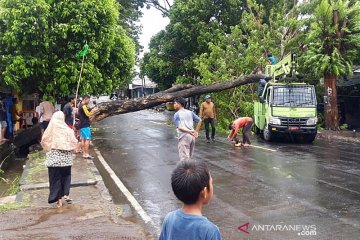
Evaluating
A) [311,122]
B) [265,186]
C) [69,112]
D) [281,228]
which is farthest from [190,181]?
[311,122]

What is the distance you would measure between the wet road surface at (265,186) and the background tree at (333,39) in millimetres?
5885

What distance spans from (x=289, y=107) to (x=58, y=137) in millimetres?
11524

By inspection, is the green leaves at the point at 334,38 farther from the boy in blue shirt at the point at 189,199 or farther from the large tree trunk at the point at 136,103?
the boy in blue shirt at the point at 189,199

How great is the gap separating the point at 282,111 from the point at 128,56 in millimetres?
6610

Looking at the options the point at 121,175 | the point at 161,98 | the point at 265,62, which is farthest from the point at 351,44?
the point at 121,175

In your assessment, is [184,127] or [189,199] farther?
[184,127]

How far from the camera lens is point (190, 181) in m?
2.89

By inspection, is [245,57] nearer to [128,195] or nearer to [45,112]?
[45,112]

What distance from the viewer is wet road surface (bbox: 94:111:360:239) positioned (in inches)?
254

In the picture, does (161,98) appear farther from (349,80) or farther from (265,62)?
(349,80)

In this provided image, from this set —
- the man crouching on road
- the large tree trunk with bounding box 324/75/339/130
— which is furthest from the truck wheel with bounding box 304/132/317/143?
the man crouching on road

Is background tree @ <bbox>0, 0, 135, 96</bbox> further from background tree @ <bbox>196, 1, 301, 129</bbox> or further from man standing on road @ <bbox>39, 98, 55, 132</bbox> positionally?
background tree @ <bbox>196, 1, 301, 129</bbox>

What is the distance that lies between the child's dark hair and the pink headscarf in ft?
16.5

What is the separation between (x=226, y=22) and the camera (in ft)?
103
